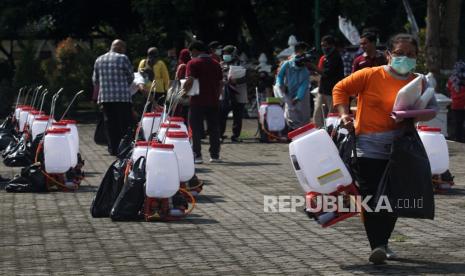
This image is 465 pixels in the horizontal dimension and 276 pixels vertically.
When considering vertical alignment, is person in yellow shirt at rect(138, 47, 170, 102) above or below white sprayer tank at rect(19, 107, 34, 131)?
above

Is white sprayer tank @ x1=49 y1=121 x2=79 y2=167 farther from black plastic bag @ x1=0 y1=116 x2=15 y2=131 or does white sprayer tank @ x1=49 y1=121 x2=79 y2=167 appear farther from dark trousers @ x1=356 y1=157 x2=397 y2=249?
dark trousers @ x1=356 y1=157 x2=397 y2=249

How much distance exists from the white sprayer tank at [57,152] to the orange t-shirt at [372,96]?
6175mm

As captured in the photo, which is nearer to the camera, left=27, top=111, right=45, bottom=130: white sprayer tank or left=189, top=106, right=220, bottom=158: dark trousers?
left=27, top=111, right=45, bottom=130: white sprayer tank

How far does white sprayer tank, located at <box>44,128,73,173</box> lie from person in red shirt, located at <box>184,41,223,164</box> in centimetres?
365

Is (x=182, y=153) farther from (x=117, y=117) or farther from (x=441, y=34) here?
(x=441, y=34)

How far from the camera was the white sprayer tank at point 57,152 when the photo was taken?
14977 mm

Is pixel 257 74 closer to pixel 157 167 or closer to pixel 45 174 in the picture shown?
pixel 45 174

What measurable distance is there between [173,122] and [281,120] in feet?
28.2

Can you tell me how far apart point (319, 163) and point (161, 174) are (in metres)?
3.00

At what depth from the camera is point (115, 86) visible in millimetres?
19109

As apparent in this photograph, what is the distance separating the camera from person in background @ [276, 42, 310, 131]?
23.2 metres

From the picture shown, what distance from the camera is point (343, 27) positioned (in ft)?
136

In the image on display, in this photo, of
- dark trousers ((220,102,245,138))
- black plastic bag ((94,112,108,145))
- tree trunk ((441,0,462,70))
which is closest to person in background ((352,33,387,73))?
black plastic bag ((94,112,108,145))

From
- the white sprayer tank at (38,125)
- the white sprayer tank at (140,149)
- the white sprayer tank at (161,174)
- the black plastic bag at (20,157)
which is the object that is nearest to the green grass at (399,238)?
the white sprayer tank at (161,174)
